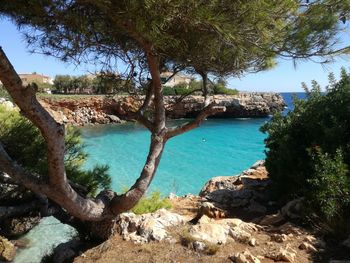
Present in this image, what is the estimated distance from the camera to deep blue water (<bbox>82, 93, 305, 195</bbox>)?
14781mm

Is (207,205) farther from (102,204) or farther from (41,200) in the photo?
(41,200)

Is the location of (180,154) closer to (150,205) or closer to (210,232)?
(150,205)

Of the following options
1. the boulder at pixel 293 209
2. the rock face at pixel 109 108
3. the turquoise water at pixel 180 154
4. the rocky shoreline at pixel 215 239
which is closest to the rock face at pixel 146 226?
the rocky shoreline at pixel 215 239

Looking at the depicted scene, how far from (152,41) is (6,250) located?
13.9ft

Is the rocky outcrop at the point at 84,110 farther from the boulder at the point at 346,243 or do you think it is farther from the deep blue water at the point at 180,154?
the boulder at the point at 346,243

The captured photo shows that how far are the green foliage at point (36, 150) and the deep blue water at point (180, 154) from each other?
2.49 metres

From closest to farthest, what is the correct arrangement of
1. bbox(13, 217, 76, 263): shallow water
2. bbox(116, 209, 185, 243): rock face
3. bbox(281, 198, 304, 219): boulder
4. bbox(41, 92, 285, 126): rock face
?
bbox(116, 209, 185, 243): rock face
bbox(281, 198, 304, 219): boulder
bbox(13, 217, 76, 263): shallow water
bbox(41, 92, 285, 126): rock face

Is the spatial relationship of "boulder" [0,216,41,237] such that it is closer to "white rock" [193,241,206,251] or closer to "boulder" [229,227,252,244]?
"white rock" [193,241,206,251]

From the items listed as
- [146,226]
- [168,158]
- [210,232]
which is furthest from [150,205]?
[168,158]

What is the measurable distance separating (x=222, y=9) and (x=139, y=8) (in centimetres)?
81

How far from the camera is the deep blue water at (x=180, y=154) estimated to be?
1478cm

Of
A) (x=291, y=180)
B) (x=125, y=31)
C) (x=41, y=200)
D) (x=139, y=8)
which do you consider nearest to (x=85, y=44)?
(x=125, y=31)

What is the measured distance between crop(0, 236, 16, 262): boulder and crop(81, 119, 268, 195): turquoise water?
11.0 feet

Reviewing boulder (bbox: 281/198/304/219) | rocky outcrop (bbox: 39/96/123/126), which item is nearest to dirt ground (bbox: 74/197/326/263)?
boulder (bbox: 281/198/304/219)
